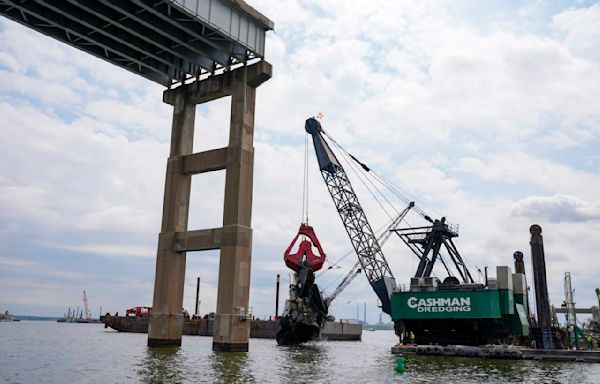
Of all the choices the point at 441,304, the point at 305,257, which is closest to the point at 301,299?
the point at 305,257

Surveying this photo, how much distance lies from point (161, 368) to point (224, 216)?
1788 cm

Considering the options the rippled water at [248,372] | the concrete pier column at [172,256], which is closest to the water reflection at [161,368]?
the rippled water at [248,372]

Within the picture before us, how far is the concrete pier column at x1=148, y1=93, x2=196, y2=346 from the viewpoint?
5031 cm

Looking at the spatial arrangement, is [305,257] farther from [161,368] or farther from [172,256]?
[161,368]

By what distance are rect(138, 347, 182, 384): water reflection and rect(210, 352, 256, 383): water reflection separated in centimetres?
210

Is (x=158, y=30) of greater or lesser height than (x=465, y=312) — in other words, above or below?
above

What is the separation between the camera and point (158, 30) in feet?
157

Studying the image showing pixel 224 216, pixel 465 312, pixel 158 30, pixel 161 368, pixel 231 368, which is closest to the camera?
pixel 161 368

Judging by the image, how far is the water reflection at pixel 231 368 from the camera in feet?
89.2

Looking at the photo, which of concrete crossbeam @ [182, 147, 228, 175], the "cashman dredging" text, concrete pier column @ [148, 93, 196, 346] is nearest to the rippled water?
concrete pier column @ [148, 93, 196, 346]

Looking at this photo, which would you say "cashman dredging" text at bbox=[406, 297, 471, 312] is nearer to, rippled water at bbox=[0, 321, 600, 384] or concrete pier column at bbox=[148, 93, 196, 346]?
rippled water at bbox=[0, 321, 600, 384]

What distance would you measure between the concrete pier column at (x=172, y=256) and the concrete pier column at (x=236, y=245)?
6484mm

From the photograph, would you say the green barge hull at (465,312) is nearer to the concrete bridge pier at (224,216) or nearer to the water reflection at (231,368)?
the concrete bridge pier at (224,216)

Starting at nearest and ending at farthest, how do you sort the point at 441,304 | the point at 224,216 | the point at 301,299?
the point at 224,216
the point at 441,304
the point at 301,299
